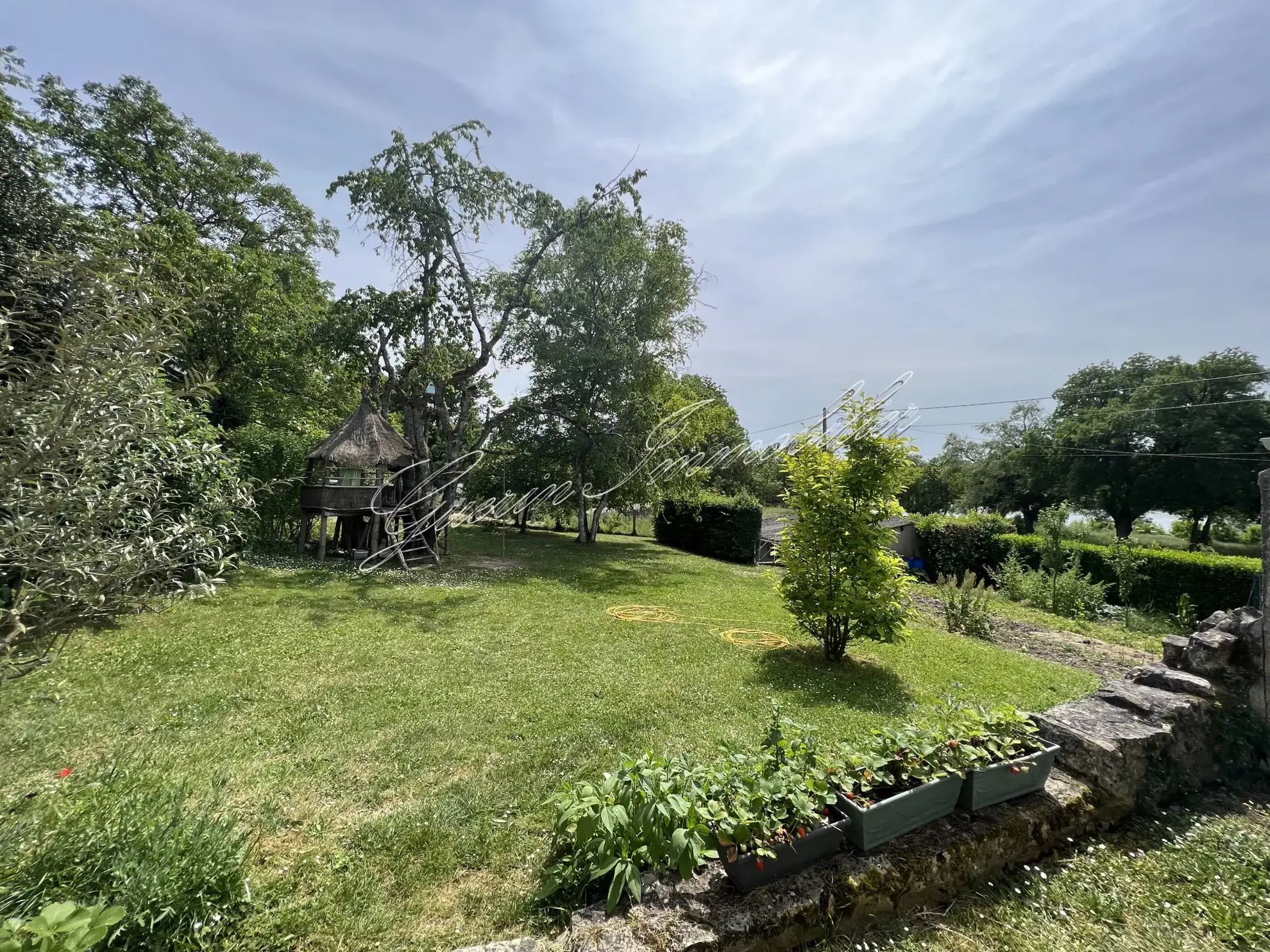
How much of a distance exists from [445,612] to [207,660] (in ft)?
10.6

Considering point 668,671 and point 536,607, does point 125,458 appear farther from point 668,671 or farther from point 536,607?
point 536,607

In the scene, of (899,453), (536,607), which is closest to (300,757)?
(536,607)

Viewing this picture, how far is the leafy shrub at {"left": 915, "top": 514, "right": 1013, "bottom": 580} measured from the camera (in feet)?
47.9

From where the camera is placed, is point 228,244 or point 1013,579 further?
point 228,244

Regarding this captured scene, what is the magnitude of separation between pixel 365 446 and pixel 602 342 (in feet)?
26.5

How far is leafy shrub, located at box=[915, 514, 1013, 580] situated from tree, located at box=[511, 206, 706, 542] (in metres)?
9.78

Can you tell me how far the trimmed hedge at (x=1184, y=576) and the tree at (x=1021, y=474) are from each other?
22239mm

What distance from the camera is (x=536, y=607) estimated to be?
8.89 metres

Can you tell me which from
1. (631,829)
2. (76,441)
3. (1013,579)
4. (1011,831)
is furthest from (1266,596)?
(1013,579)

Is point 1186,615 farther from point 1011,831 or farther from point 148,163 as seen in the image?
point 148,163

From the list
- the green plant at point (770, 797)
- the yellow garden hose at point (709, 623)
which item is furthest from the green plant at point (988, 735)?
the yellow garden hose at point (709, 623)

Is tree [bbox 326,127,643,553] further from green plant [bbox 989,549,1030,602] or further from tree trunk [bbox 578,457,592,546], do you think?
green plant [bbox 989,549,1030,602]

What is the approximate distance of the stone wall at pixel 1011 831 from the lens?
2037 mm

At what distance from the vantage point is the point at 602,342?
53.9 feet
